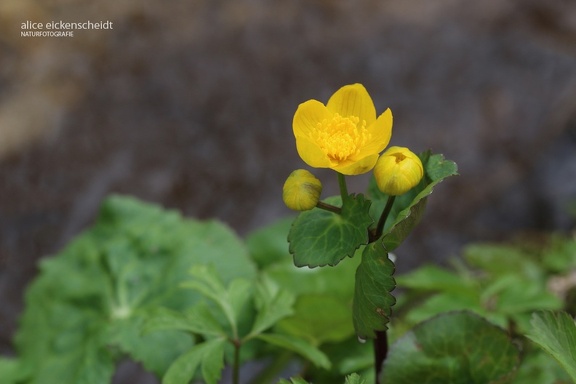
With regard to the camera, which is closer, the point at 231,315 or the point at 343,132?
the point at 343,132

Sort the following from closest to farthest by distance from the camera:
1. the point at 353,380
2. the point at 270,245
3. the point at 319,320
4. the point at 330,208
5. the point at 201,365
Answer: the point at 353,380
the point at 330,208
the point at 201,365
the point at 319,320
the point at 270,245

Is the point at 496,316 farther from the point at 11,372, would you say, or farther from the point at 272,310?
the point at 11,372

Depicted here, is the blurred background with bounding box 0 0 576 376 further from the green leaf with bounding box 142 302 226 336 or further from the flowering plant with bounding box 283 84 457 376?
the flowering plant with bounding box 283 84 457 376

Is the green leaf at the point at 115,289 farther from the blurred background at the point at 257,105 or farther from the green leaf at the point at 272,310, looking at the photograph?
the blurred background at the point at 257,105

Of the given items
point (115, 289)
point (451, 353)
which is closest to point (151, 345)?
point (115, 289)

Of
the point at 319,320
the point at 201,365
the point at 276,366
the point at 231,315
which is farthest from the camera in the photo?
the point at 276,366

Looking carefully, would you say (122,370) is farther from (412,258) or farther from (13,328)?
(412,258)

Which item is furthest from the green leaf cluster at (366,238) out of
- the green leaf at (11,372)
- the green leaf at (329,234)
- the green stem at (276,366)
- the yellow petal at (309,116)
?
the green leaf at (11,372)

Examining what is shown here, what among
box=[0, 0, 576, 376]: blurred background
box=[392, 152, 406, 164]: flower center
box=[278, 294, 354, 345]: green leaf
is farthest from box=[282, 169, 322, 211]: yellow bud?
box=[0, 0, 576, 376]: blurred background
